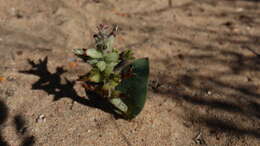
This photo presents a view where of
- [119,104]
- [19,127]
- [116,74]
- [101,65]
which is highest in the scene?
[101,65]

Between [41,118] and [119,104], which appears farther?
[41,118]

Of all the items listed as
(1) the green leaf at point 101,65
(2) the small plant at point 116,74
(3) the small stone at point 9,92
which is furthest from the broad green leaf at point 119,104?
(3) the small stone at point 9,92

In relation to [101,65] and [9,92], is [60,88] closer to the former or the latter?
[9,92]

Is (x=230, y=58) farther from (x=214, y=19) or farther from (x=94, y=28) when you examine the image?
(x=94, y=28)

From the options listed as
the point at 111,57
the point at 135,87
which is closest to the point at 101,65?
the point at 111,57

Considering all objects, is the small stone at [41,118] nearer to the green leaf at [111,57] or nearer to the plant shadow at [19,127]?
the plant shadow at [19,127]

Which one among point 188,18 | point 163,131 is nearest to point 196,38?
point 188,18

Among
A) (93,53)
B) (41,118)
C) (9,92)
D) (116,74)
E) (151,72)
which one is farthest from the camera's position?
(151,72)
